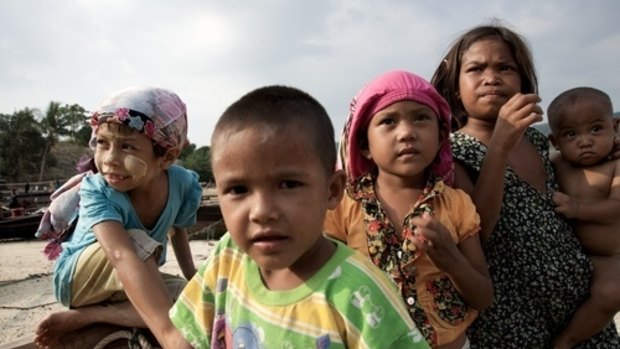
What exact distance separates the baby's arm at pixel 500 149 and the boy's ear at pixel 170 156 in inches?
47.9

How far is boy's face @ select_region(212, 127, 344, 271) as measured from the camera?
3.84 feet

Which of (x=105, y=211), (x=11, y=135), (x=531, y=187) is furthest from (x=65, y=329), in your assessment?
(x=11, y=135)

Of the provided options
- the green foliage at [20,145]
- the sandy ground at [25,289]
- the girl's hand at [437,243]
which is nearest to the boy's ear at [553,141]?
the girl's hand at [437,243]

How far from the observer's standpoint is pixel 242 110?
126 centimetres

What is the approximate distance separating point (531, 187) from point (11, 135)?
55432 millimetres

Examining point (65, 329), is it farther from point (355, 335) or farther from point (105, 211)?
point (355, 335)

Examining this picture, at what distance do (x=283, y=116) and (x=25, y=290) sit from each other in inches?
429

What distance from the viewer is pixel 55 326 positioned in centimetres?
166

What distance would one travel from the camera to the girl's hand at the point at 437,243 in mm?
1517

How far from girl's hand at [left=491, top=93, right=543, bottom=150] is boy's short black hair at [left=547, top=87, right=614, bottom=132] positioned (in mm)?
621

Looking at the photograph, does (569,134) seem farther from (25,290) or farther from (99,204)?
(25,290)

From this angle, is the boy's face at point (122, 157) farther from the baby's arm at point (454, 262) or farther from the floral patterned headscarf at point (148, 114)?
the baby's arm at point (454, 262)

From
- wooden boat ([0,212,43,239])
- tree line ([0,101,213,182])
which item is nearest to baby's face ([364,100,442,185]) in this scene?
wooden boat ([0,212,43,239])

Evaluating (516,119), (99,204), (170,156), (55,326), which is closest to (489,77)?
(516,119)
